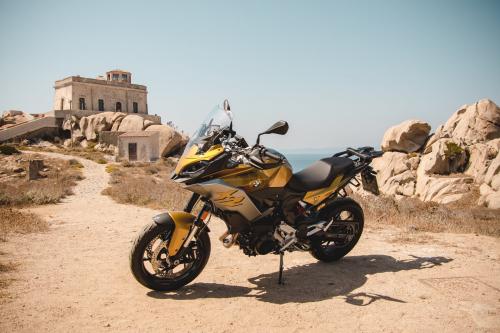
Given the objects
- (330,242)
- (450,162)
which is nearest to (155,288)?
(330,242)

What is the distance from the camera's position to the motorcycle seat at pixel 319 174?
479cm

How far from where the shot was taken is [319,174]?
200 inches

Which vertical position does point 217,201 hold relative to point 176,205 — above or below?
above

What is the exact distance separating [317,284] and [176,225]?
192cm

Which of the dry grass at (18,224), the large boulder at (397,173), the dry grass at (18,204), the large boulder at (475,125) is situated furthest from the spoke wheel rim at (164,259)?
the large boulder at (475,125)

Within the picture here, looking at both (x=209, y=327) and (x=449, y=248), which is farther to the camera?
(x=449, y=248)

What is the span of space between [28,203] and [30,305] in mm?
8658

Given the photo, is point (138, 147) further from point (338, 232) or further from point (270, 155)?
point (270, 155)

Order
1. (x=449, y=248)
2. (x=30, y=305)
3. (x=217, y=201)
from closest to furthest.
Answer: (x=30, y=305)
(x=217, y=201)
(x=449, y=248)

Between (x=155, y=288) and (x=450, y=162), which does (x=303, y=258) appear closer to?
(x=155, y=288)

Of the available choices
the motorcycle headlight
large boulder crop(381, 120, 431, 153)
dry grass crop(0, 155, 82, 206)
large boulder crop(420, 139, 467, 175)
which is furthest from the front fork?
large boulder crop(381, 120, 431, 153)

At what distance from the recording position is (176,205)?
34.1 ft

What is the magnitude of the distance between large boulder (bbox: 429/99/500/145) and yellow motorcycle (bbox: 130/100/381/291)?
2258cm

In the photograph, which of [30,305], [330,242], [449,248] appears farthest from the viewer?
[449,248]
